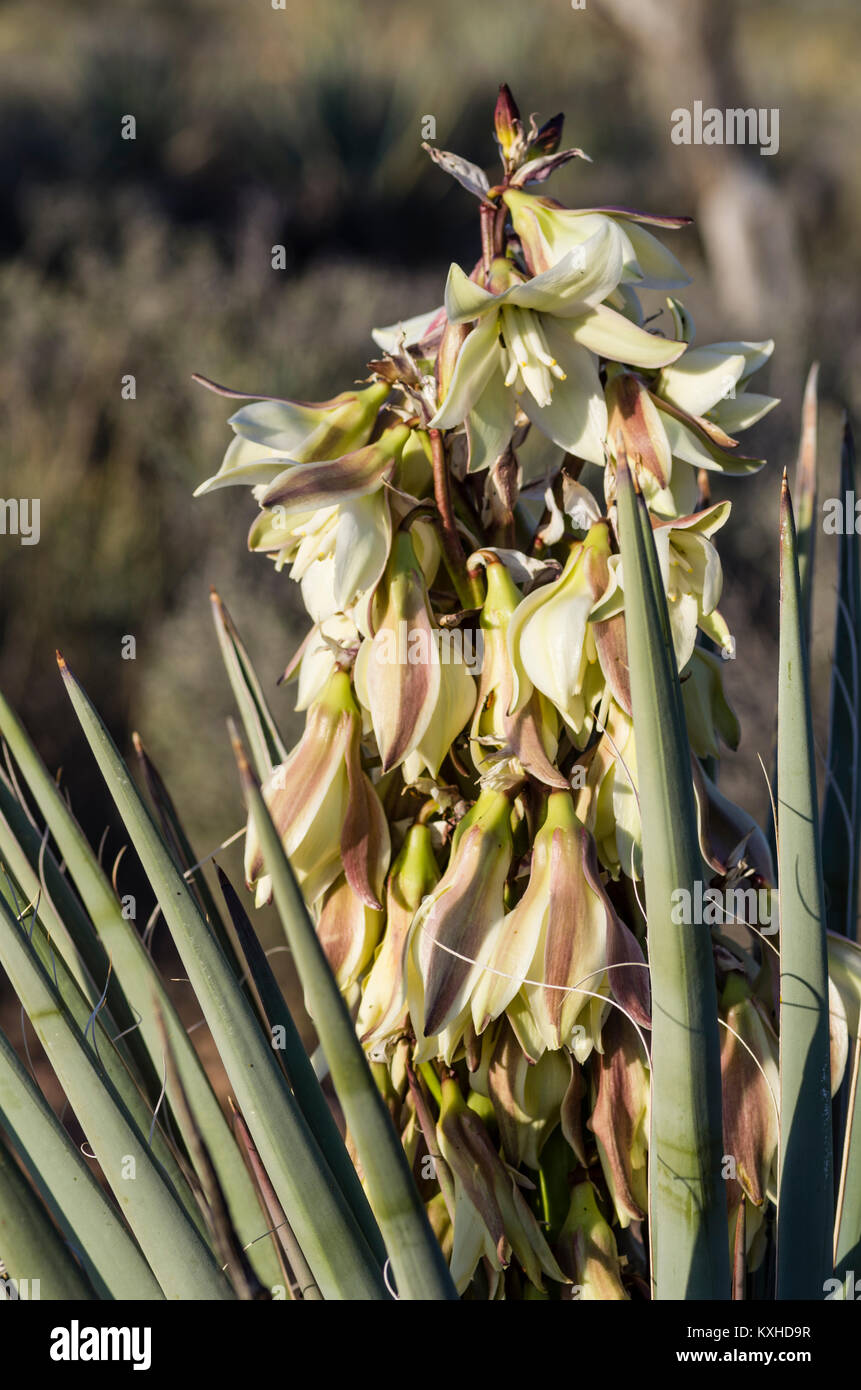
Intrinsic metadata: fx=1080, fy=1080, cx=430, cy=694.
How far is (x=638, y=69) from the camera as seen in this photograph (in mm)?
4441

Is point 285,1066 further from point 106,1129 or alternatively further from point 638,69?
point 638,69

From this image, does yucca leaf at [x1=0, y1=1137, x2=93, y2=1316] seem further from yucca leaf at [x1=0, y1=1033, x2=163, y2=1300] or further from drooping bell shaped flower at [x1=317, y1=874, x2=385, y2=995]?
drooping bell shaped flower at [x1=317, y1=874, x2=385, y2=995]

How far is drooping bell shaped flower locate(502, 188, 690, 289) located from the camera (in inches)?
16.6

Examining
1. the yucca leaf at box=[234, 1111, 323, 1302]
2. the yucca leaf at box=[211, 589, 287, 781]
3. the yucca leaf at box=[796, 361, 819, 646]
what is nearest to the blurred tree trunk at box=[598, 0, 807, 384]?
the yucca leaf at box=[796, 361, 819, 646]

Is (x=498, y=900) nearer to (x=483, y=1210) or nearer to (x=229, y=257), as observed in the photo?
(x=483, y=1210)

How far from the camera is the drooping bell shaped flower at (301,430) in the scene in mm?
433

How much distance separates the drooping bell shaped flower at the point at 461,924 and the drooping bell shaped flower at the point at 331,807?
0.12ft

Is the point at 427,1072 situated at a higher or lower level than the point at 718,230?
lower

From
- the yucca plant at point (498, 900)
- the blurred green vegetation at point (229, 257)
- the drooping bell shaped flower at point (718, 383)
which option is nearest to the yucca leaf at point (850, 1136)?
the yucca plant at point (498, 900)

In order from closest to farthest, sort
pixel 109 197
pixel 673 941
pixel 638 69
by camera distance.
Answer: pixel 673 941
pixel 109 197
pixel 638 69

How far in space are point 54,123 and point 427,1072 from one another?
4.27m

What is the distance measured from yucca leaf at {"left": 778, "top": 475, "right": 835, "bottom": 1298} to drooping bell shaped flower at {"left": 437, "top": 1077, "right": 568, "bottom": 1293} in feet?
0.31
